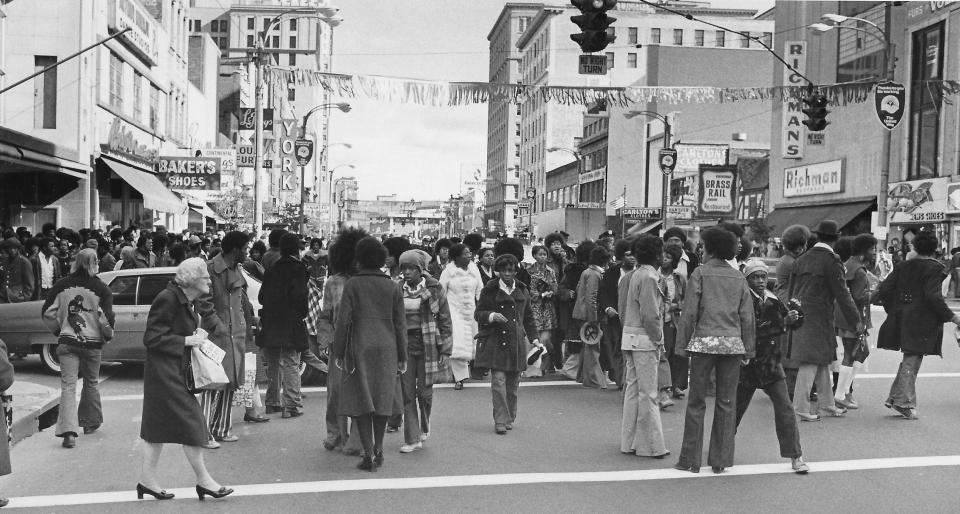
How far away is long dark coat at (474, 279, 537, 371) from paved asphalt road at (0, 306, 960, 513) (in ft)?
Answer: 2.21

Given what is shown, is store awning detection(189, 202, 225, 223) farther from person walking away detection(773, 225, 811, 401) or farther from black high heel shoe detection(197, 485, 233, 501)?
black high heel shoe detection(197, 485, 233, 501)

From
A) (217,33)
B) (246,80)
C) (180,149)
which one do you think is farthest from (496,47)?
(180,149)

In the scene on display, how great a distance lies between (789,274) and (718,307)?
3.11 metres

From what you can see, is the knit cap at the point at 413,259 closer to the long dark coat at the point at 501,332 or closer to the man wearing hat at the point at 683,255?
the long dark coat at the point at 501,332

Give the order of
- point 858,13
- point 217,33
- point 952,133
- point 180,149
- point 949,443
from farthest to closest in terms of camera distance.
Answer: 1. point 217,33
2. point 180,149
3. point 858,13
4. point 952,133
5. point 949,443

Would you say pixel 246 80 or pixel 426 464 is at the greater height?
pixel 246 80

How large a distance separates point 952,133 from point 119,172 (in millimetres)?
26202

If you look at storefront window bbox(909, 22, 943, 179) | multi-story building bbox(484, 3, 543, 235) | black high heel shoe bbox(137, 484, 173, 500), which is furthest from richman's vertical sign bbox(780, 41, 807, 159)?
multi-story building bbox(484, 3, 543, 235)

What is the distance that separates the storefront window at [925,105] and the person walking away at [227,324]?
1057 inches

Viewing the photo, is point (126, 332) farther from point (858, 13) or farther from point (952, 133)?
point (858, 13)

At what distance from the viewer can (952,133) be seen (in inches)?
1145

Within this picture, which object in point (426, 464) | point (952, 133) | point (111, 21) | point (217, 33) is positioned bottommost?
point (426, 464)

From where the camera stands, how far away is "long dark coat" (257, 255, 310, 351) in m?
9.34

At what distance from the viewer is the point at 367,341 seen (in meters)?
7.11
